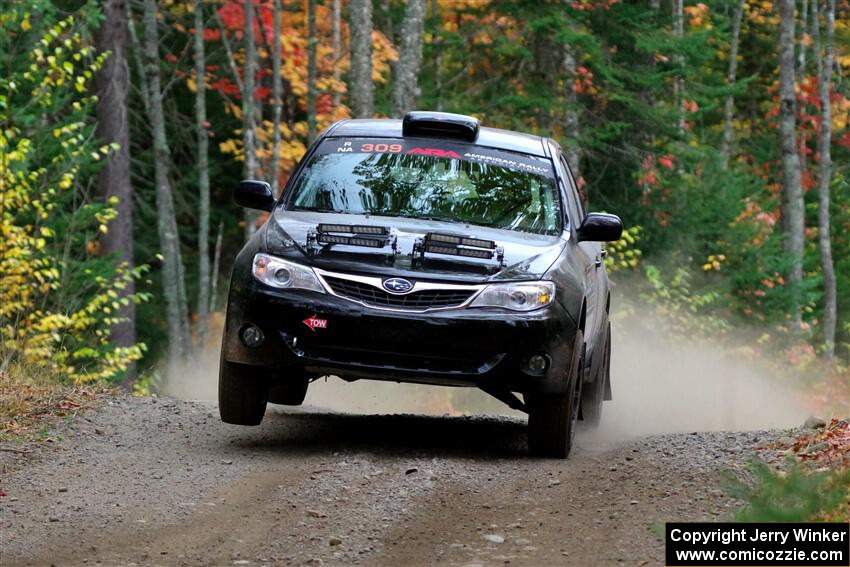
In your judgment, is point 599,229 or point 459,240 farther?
point 599,229

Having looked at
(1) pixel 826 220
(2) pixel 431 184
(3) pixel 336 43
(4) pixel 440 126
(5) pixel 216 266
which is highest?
(4) pixel 440 126

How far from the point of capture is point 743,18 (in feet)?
154

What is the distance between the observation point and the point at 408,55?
2377 centimetres

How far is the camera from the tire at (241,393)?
9.55 metres

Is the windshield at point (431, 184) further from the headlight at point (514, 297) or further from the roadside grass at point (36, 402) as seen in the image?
the roadside grass at point (36, 402)

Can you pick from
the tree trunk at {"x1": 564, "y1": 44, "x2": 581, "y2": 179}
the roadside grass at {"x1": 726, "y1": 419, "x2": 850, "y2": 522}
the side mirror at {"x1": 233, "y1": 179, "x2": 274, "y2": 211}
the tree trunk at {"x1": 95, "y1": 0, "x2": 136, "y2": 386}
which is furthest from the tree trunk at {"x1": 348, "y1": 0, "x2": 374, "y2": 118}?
the roadside grass at {"x1": 726, "y1": 419, "x2": 850, "y2": 522}

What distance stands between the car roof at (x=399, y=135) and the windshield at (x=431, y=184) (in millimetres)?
81

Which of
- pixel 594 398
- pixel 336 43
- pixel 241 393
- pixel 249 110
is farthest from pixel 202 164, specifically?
pixel 241 393

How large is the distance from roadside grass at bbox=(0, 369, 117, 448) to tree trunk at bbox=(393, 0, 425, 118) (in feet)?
39.2

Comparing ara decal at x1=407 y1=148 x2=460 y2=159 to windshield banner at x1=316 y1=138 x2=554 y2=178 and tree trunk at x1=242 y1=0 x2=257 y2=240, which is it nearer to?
windshield banner at x1=316 y1=138 x2=554 y2=178

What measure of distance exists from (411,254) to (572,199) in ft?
6.89

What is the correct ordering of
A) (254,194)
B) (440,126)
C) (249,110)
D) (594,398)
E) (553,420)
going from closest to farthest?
(553,420)
(254,194)
(440,126)
(594,398)
(249,110)

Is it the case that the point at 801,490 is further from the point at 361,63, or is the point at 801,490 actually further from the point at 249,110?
the point at 249,110

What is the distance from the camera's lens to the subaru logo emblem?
29.0ft
